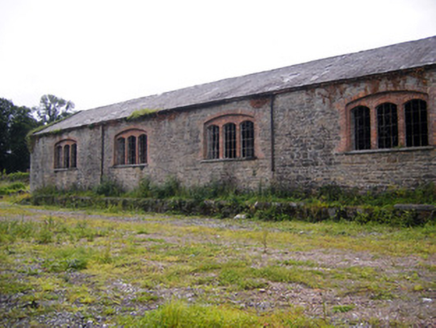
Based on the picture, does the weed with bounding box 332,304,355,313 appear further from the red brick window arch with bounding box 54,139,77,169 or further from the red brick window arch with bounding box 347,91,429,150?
the red brick window arch with bounding box 54,139,77,169

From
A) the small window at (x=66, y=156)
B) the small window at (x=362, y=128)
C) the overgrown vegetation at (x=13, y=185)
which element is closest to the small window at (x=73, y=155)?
the small window at (x=66, y=156)

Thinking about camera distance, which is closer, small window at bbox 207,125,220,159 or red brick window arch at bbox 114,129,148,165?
small window at bbox 207,125,220,159

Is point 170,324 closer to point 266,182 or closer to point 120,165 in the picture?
point 266,182

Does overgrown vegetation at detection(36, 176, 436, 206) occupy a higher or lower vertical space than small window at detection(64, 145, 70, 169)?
lower

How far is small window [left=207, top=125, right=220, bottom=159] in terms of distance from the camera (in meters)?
15.3

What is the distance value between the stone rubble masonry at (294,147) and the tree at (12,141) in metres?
30.5

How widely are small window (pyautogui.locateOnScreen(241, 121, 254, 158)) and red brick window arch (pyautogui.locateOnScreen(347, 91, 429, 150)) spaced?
3.77m

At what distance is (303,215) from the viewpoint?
10.9 metres

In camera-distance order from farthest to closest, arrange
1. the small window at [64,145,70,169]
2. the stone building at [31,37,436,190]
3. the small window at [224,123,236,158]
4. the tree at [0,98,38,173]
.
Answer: the tree at [0,98,38,173] < the small window at [64,145,70,169] < the small window at [224,123,236,158] < the stone building at [31,37,436,190]

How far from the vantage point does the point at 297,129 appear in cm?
1280

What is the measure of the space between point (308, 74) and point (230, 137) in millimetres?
3866

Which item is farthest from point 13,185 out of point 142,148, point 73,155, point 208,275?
point 208,275

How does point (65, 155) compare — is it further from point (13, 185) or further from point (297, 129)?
point (297, 129)

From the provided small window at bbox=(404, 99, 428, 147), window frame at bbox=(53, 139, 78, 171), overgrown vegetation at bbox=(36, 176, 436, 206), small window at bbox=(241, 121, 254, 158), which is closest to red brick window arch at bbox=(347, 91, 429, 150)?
small window at bbox=(404, 99, 428, 147)
